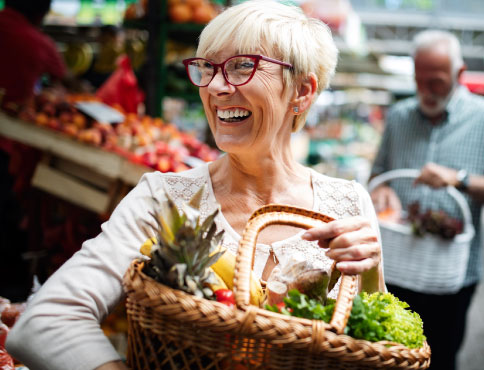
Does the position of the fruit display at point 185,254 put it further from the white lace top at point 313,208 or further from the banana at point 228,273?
the white lace top at point 313,208

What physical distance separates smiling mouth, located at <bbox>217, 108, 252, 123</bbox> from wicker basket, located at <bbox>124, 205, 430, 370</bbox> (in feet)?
1.80

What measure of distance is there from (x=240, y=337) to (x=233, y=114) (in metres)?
0.73

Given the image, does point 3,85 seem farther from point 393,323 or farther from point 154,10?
point 393,323

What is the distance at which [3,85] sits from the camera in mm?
4133

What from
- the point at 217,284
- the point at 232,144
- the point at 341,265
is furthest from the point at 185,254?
the point at 232,144

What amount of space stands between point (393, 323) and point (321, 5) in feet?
24.3

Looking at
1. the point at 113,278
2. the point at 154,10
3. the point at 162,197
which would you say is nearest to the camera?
the point at 162,197

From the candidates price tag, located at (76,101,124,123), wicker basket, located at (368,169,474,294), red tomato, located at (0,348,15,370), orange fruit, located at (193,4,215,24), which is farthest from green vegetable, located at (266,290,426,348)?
orange fruit, located at (193,4,215,24)

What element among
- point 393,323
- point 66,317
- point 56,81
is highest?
point 56,81

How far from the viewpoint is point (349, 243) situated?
1244 mm

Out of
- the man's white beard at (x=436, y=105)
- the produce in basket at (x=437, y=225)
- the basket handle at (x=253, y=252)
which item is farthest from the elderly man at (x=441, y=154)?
the basket handle at (x=253, y=252)

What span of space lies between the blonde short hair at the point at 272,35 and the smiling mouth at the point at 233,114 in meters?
0.16

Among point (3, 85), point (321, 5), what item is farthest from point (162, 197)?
point (321, 5)

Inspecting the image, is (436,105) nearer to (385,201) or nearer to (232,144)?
(385,201)
